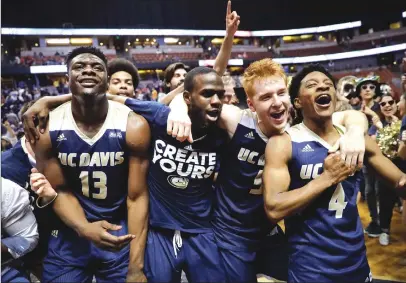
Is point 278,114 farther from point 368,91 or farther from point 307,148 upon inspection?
point 368,91

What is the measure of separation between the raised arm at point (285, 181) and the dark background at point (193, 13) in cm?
2461

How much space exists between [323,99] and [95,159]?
1.30 m

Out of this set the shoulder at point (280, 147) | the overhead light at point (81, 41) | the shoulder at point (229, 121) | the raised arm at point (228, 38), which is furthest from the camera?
the overhead light at point (81, 41)

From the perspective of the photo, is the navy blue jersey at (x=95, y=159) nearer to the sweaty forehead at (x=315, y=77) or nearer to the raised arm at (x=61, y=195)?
the raised arm at (x=61, y=195)

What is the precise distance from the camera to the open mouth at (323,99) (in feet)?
5.54

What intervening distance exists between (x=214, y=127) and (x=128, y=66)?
1.19 meters

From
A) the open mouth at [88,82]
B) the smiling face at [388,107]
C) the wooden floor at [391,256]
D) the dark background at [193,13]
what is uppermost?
the dark background at [193,13]

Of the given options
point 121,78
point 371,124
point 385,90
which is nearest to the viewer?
point 121,78

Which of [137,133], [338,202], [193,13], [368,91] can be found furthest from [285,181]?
[193,13]

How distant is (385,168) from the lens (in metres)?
1.78

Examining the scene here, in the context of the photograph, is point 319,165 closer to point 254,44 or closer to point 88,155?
point 88,155

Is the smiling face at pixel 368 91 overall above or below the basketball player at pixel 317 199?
above

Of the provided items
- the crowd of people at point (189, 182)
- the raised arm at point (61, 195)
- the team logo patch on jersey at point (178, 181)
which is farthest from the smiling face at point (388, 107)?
the raised arm at point (61, 195)

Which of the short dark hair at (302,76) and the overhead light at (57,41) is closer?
the short dark hair at (302,76)
